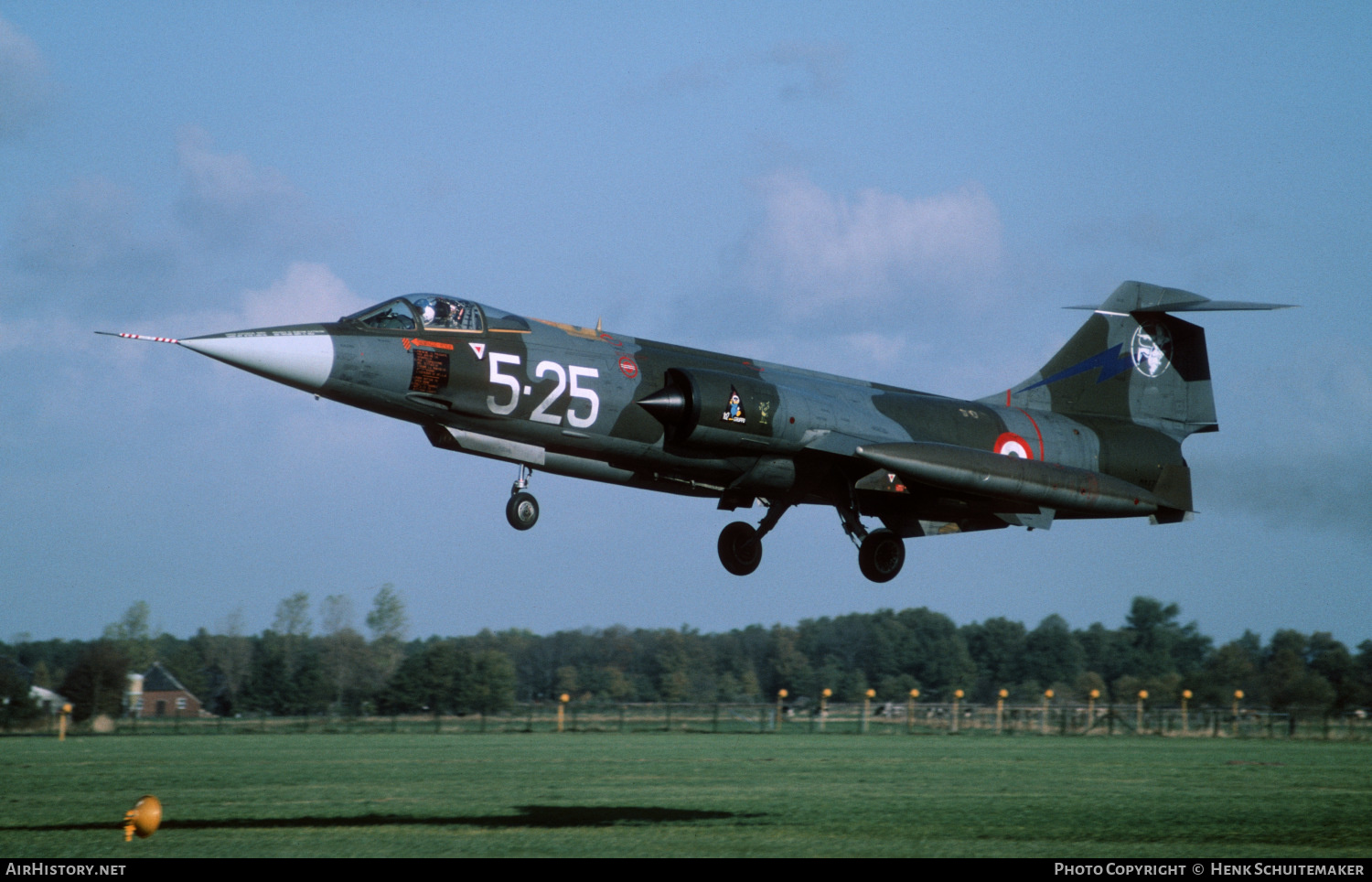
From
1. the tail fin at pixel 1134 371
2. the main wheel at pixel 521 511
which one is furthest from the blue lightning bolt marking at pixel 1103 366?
the main wheel at pixel 521 511

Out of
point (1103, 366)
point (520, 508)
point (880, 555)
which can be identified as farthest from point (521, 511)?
point (1103, 366)

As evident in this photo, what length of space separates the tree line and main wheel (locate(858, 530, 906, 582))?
54268 millimetres

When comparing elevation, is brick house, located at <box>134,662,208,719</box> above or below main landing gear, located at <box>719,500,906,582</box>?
below

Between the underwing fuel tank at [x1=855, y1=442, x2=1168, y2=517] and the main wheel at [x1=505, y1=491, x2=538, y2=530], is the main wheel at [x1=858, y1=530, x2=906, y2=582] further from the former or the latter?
the main wheel at [x1=505, y1=491, x2=538, y2=530]

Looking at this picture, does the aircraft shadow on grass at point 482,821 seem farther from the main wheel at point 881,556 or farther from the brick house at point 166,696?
the brick house at point 166,696

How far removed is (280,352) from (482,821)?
1150 cm

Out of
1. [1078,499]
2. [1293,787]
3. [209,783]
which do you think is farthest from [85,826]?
[1293,787]

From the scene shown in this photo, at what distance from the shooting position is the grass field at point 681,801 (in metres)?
22.4

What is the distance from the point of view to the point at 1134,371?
28.0 metres

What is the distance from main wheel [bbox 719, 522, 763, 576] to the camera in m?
23.1

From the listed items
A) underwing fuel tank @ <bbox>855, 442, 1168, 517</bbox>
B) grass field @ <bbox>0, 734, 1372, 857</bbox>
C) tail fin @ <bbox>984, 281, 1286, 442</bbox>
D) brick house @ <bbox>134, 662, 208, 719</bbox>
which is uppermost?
tail fin @ <bbox>984, 281, 1286, 442</bbox>

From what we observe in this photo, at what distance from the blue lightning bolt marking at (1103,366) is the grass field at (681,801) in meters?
8.97

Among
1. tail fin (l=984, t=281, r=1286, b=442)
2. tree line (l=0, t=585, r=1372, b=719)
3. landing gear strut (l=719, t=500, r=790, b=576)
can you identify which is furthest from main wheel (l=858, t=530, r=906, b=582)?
tree line (l=0, t=585, r=1372, b=719)

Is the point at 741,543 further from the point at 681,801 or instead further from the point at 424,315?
the point at 681,801
